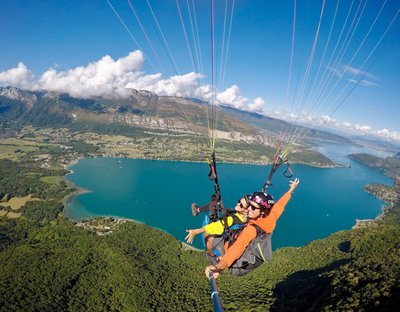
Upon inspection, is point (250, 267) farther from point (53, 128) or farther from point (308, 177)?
point (53, 128)

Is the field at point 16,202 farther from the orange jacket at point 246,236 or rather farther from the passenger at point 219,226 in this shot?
the orange jacket at point 246,236

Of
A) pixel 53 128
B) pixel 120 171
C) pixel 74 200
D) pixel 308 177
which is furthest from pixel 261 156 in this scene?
pixel 53 128

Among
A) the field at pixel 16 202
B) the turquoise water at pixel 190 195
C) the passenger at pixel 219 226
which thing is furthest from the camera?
the field at pixel 16 202

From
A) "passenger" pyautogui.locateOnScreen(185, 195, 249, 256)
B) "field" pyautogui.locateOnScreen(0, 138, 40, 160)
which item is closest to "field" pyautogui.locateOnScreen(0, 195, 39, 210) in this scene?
"field" pyautogui.locateOnScreen(0, 138, 40, 160)

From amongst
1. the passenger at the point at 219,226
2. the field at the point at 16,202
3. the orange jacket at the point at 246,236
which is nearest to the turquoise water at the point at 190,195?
the field at the point at 16,202

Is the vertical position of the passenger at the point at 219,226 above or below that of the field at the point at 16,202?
above
